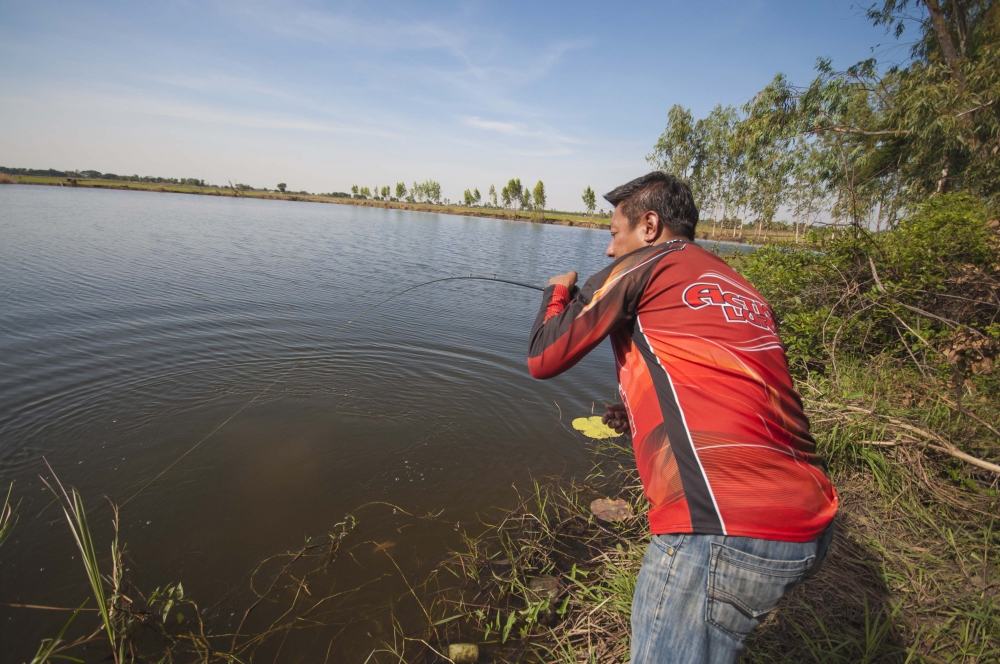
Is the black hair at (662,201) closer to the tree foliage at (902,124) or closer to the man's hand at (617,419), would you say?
the man's hand at (617,419)

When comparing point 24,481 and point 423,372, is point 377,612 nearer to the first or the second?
point 24,481

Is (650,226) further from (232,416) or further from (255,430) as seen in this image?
(232,416)

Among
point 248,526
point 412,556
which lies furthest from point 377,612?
point 248,526

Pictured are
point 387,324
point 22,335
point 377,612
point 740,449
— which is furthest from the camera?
point 387,324

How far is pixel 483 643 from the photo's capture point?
302 cm

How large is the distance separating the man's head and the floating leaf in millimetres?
3011

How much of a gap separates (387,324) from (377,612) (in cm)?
737

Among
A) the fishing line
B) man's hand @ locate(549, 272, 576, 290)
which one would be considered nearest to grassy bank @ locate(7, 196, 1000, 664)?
the fishing line

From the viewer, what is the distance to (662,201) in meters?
2.05

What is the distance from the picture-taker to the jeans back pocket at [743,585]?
4.44 ft

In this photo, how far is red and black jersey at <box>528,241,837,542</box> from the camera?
1387 millimetres

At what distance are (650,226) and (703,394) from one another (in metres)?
0.92

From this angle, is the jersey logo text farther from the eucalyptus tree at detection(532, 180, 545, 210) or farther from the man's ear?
the eucalyptus tree at detection(532, 180, 545, 210)

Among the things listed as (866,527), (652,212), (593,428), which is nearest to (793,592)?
(866,527)
